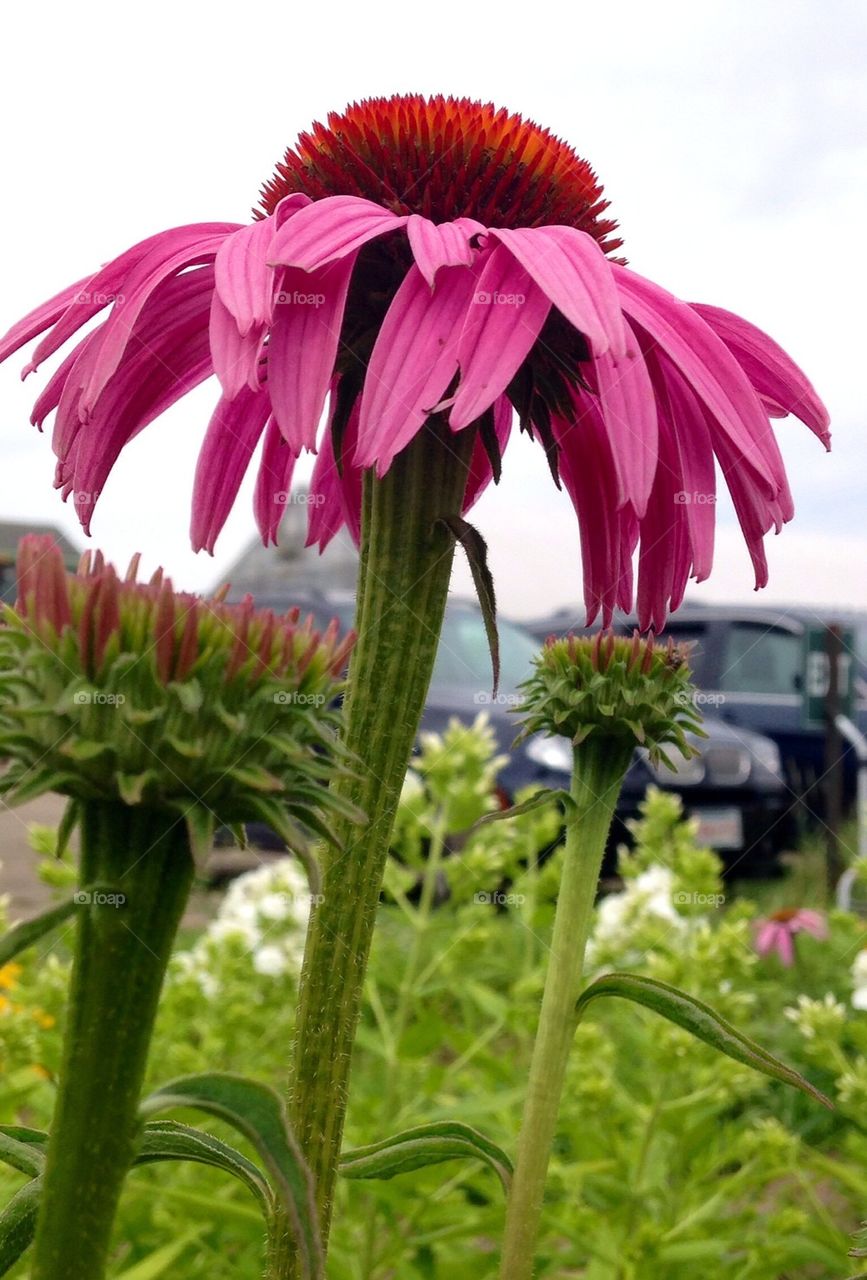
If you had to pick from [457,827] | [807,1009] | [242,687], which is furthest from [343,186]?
[807,1009]

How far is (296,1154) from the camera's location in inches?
18.3

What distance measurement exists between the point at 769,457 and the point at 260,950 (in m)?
2.16

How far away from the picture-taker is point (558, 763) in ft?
14.8

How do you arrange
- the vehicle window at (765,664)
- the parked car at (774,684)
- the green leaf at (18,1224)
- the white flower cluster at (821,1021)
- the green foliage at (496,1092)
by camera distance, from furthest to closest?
the vehicle window at (765,664)
the parked car at (774,684)
the white flower cluster at (821,1021)
the green foliage at (496,1092)
the green leaf at (18,1224)

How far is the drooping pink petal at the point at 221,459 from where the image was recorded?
0.90m

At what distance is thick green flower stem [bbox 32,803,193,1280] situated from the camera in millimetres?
505

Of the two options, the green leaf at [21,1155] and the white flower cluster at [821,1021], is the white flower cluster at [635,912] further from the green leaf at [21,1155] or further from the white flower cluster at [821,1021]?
the green leaf at [21,1155]

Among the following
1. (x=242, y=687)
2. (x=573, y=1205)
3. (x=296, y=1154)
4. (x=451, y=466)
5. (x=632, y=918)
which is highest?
(x=451, y=466)

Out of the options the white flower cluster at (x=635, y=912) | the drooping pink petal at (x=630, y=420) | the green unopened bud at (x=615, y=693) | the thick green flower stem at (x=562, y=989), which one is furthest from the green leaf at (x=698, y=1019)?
the white flower cluster at (x=635, y=912)

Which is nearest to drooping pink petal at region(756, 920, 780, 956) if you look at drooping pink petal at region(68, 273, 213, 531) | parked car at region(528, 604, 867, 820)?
parked car at region(528, 604, 867, 820)

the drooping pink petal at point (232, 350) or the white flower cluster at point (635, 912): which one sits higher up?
the drooping pink petal at point (232, 350)

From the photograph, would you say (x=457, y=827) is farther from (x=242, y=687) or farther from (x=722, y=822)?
(x=722, y=822)

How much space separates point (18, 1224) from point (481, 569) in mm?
403

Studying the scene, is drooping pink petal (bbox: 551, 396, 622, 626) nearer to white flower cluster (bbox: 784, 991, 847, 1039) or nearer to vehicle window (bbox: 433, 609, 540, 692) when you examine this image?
white flower cluster (bbox: 784, 991, 847, 1039)
